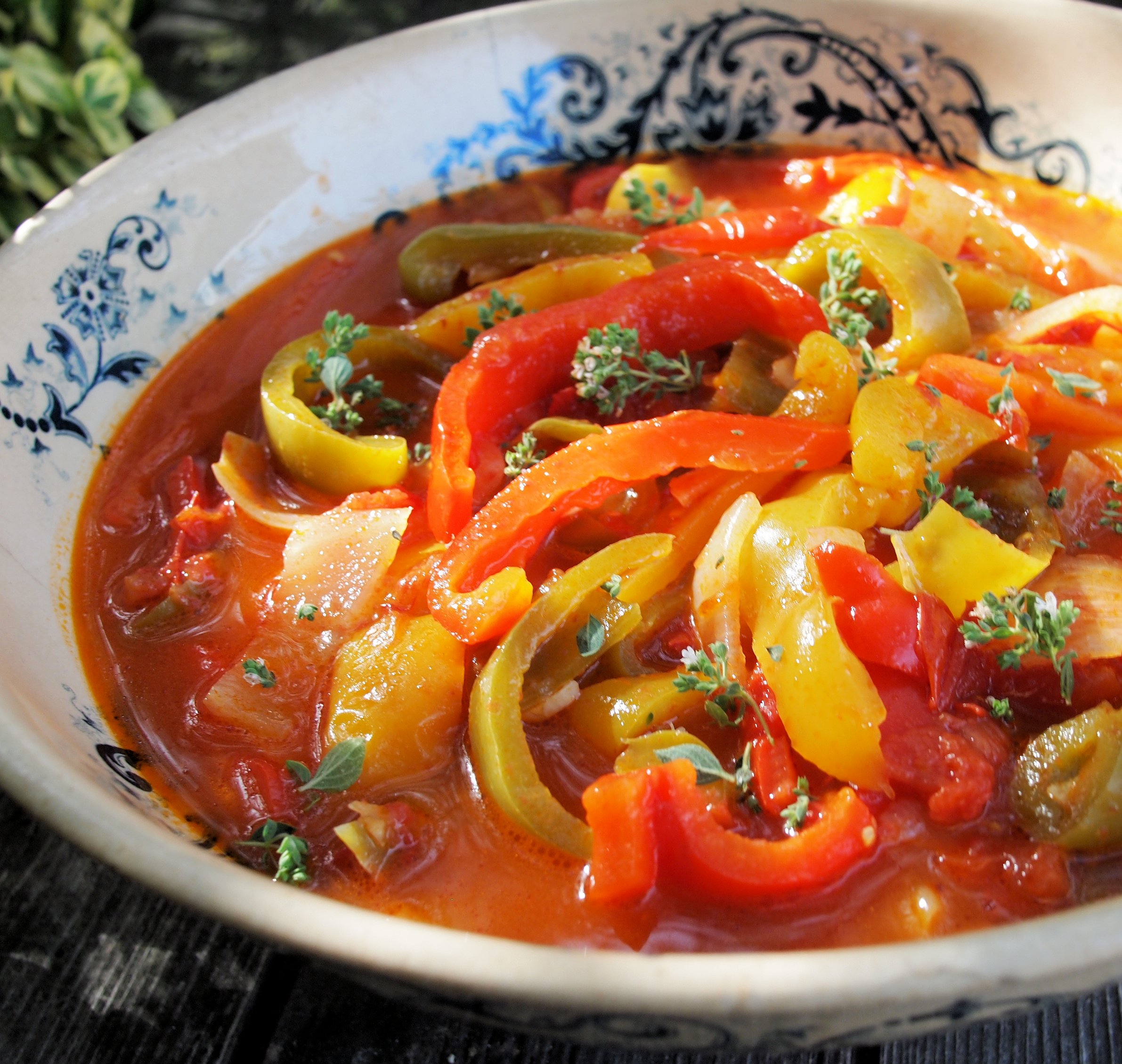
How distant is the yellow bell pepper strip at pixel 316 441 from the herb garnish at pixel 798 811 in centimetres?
125

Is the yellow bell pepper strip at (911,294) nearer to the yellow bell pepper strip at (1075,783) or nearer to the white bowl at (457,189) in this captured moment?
the yellow bell pepper strip at (1075,783)

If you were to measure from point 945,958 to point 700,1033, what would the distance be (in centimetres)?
33

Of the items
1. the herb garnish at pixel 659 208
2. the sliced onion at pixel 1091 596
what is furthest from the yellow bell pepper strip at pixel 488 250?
the sliced onion at pixel 1091 596

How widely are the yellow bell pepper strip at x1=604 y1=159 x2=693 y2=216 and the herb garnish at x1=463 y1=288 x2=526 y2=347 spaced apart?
2.13 ft

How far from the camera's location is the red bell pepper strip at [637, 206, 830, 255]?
10.3ft

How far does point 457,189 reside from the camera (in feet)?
12.2

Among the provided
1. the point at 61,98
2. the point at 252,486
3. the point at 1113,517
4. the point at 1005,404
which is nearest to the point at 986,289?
the point at 1005,404

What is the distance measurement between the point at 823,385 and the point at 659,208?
119cm

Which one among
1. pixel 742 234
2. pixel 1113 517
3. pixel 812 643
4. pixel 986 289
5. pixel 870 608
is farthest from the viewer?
pixel 742 234

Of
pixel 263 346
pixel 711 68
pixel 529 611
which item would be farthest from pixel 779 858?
pixel 711 68

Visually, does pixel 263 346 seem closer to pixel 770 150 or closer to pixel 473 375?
pixel 473 375

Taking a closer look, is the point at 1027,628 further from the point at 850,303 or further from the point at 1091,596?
the point at 850,303

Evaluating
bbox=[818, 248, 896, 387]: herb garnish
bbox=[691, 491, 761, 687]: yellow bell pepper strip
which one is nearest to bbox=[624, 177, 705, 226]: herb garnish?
bbox=[818, 248, 896, 387]: herb garnish

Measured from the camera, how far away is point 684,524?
239 centimetres
